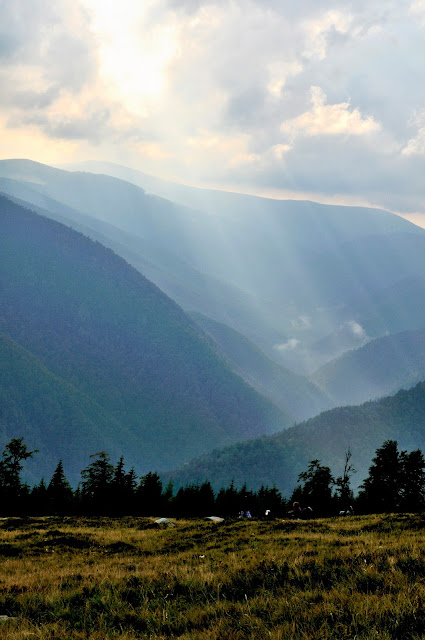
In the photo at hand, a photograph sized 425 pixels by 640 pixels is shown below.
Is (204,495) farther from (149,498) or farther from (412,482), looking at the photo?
(412,482)

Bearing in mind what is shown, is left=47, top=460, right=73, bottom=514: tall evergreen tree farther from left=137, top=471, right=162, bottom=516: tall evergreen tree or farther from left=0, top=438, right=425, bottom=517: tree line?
left=137, top=471, right=162, bottom=516: tall evergreen tree

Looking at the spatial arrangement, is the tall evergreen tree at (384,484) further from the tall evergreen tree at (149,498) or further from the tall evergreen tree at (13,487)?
the tall evergreen tree at (13,487)

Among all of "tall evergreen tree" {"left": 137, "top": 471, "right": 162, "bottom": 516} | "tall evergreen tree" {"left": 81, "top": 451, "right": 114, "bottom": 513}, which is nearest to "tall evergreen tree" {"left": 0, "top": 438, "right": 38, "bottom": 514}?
"tall evergreen tree" {"left": 81, "top": 451, "right": 114, "bottom": 513}

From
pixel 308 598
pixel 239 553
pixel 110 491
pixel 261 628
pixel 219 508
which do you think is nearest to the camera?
pixel 261 628

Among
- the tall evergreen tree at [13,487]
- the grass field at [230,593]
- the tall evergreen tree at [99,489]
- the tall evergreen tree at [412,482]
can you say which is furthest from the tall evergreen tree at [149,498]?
the grass field at [230,593]

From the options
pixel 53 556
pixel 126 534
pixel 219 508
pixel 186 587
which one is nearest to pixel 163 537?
pixel 126 534

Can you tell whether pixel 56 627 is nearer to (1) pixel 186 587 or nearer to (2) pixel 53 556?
(1) pixel 186 587

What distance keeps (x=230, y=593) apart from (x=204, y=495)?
8440 cm

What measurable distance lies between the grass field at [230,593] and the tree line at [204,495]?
46575mm

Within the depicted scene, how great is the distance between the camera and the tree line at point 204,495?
64.9m

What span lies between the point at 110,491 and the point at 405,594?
75251mm

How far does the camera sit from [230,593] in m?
12.7

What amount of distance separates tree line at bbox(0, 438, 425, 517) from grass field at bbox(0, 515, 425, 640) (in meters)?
46.6

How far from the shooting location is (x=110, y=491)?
7975 cm
